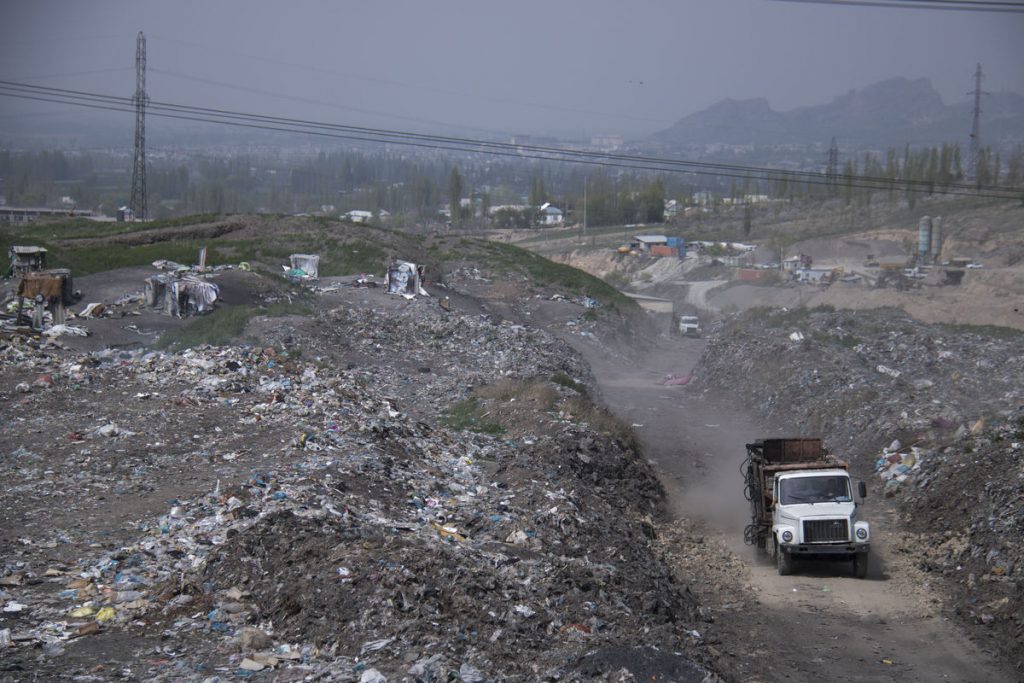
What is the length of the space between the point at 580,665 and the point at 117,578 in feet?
15.1

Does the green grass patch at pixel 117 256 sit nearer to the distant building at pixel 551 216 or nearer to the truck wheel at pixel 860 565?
the truck wheel at pixel 860 565

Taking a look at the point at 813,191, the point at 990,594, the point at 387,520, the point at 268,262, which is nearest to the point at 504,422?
the point at 387,520

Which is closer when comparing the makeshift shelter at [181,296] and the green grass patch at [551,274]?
the makeshift shelter at [181,296]

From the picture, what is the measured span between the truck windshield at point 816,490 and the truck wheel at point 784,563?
670mm

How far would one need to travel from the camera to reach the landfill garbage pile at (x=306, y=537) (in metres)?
8.10

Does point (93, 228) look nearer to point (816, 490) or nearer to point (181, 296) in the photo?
point (181, 296)

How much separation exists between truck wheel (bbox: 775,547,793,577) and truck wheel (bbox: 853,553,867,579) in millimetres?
827

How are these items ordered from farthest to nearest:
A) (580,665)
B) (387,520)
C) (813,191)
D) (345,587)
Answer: (813,191) → (387,520) → (345,587) → (580,665)

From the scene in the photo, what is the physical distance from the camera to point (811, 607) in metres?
11.9

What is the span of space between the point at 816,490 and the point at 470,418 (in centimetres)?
774

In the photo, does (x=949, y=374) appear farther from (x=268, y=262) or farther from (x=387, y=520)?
(x=268, y=262)

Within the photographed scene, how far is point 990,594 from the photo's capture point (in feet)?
38.5

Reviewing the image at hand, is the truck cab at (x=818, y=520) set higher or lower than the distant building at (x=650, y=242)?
lower

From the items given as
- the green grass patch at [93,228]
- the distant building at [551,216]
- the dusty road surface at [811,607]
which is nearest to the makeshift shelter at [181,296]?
the dusty road surface at [811,607]
